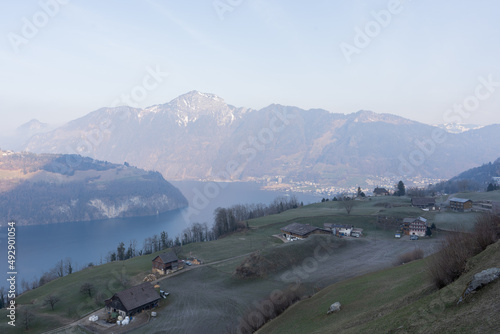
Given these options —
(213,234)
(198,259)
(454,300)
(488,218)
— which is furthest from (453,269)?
(213,234)

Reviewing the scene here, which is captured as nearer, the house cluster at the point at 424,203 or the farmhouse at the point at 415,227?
the farmhouse at the point at 415,227

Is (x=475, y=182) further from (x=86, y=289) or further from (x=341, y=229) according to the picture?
(x=86, y=289)

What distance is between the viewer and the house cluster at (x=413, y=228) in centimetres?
6638

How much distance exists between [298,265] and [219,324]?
20.2 meters

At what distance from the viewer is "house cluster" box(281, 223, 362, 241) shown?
6832 centimetres

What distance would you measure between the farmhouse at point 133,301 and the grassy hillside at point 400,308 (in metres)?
18.2

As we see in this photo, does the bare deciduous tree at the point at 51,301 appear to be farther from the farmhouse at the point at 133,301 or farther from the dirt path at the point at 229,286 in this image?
the dirt path at the point at 229,286

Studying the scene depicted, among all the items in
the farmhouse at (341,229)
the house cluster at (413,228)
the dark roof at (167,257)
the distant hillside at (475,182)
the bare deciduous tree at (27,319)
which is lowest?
the distant hillside at (475,182)

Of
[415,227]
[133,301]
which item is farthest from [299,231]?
[133,301]

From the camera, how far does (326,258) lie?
51.9 meters

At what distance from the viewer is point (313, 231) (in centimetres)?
6931

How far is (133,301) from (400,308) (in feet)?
102

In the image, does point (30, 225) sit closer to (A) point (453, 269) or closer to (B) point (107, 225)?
(B) point (107, 225)

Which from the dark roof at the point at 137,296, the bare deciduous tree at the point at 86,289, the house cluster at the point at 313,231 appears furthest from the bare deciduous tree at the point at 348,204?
the bare deciduous tree at the point at 86,289
